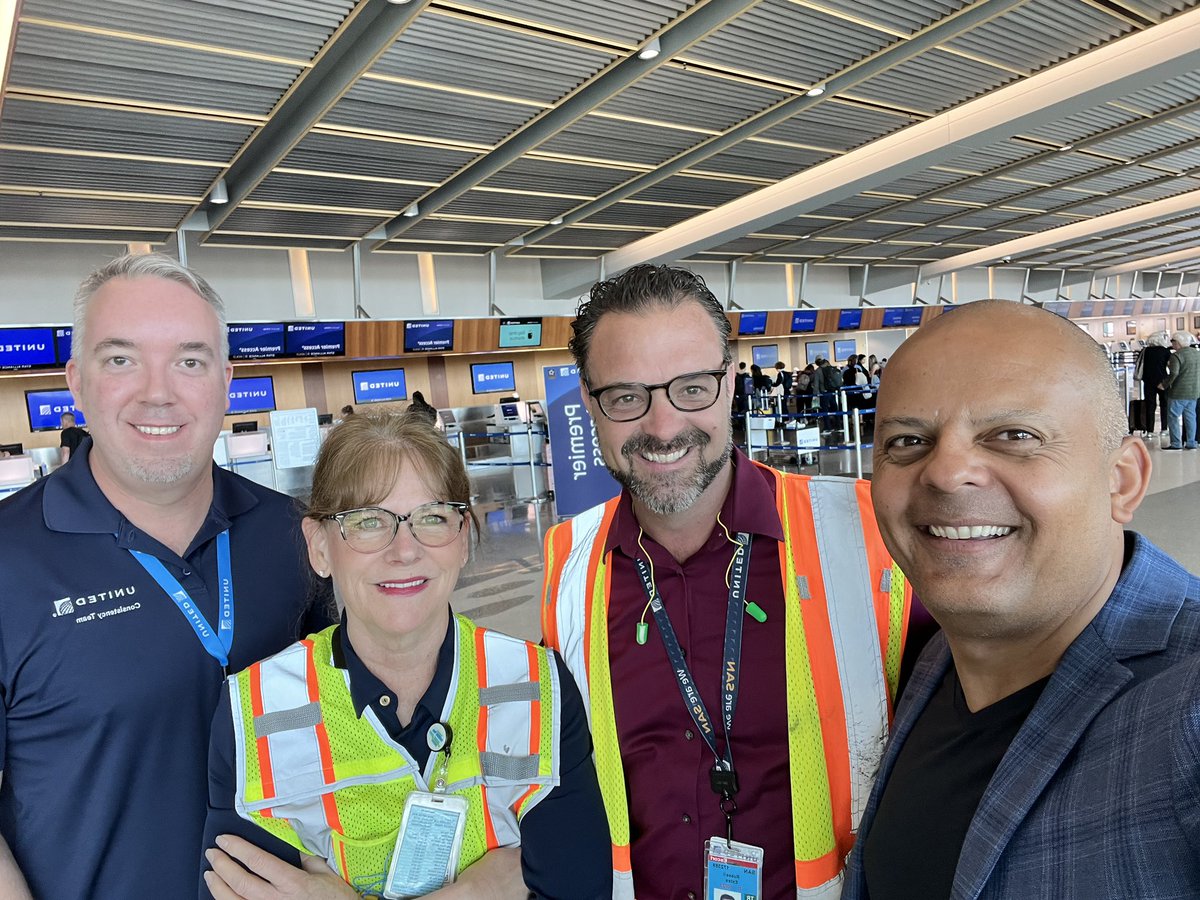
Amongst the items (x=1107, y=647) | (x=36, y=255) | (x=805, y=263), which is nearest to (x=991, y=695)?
(x=1107, y=647)

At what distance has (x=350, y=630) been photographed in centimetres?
158

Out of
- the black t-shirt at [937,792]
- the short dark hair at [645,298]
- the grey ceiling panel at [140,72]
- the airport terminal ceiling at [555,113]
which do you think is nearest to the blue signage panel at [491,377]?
the airport terminal ceiling at [555,113]

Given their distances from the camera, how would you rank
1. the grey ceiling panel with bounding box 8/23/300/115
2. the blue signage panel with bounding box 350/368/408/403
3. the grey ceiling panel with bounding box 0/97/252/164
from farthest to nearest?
the blue signage panel with bounding box 350/368/408/403 → the grey ceiling panel with bounding box 0/97/252/164 → the grey ceiling panel with bounding box 8/23/300/115

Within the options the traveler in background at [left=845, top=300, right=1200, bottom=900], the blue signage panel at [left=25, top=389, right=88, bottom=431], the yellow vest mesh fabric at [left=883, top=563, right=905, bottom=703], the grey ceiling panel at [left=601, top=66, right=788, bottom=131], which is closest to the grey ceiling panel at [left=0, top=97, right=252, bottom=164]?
the grey ceiling panel at [left=601, top=66, right=788, bottom=131]

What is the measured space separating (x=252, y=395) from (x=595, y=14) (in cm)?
1214

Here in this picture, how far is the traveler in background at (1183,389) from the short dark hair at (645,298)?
13.5m

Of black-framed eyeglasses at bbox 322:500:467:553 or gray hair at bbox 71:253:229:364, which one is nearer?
black-framed eyeglasses at bbox 322:500:467:553

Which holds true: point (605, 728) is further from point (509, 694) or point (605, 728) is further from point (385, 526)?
point (385, 526)

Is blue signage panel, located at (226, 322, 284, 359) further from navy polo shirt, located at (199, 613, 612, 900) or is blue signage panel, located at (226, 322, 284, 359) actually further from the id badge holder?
the id badge holder

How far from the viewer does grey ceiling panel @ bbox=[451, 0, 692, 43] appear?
269 inches

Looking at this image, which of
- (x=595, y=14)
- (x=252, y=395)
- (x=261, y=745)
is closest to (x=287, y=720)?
(x=261, y=745)

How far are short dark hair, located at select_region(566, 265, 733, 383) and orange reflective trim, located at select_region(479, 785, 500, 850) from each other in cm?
103

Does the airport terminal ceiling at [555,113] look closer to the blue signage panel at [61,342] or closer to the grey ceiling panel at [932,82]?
the grey ceiling panel at [932,82]

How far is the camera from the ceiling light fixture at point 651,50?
7.76 meters
